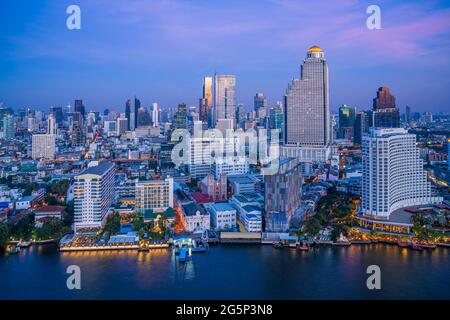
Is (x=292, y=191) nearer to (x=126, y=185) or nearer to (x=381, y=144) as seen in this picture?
(x=381, y=144)

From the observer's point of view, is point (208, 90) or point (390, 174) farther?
point (208, 90)

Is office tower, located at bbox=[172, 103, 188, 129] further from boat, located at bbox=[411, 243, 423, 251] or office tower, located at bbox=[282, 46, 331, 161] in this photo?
boat, located at bbox=[411, 243, 423, 251]

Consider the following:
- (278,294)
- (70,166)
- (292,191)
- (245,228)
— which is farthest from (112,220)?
(70,166)

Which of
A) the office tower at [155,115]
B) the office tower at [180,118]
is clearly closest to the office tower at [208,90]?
the office tower at [180,118]

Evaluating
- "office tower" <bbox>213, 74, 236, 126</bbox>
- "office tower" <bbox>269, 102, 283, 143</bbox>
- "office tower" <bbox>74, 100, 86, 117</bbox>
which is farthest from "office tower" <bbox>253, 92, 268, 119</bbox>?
"office tower" <bbox>74, 100, 86, 117</bbox>

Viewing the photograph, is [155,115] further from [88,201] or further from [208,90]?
[88,201]

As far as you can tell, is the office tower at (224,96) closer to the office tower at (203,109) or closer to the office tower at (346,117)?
the office tower at (203,109)

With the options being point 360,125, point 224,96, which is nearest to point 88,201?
point 224,96
